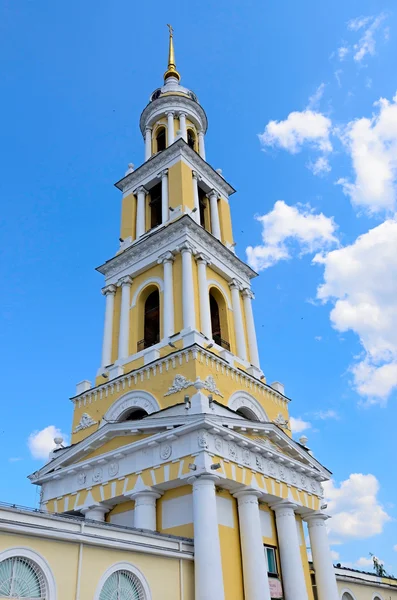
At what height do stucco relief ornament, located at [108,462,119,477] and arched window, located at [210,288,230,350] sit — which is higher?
arched window, located at [210,288,230,350]

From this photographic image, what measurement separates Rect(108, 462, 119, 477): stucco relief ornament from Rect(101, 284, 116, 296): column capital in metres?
9.41

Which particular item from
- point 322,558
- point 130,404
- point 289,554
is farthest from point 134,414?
point 322,558

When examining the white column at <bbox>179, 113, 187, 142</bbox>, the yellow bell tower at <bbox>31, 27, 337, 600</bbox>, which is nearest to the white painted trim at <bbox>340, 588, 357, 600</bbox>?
the yellow bell tower at <bbox>31, 27, 337, 600</bbox>

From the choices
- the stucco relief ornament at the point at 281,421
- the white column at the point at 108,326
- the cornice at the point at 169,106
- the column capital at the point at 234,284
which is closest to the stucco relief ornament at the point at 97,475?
the white column at the point at 108,326

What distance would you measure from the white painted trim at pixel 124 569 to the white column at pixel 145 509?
3.63m

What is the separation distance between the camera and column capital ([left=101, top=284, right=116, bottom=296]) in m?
26.6

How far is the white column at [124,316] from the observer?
24250 millimetres

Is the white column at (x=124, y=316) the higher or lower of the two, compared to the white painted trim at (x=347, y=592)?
higher

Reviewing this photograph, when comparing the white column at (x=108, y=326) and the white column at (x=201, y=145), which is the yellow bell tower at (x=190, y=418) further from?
the white column at (x=201, y=145)

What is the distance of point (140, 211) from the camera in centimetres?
2877

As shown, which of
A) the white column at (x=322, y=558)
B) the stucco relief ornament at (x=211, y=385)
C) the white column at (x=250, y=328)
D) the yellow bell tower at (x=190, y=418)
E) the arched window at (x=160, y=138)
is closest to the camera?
the yellow bell tower at (x=190, y=418)

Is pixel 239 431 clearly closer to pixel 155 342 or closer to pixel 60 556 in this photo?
pixel 155 342

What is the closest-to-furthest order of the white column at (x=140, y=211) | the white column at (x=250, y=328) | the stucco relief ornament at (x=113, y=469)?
1. the stucco relief ornament at (x=113, y=469)
2. the white column at (x=250, y=328)
3. the white column at (x=140, y=211)

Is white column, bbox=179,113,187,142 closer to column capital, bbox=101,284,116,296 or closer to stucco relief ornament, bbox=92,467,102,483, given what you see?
column capital, bbox=101,284,116,296
